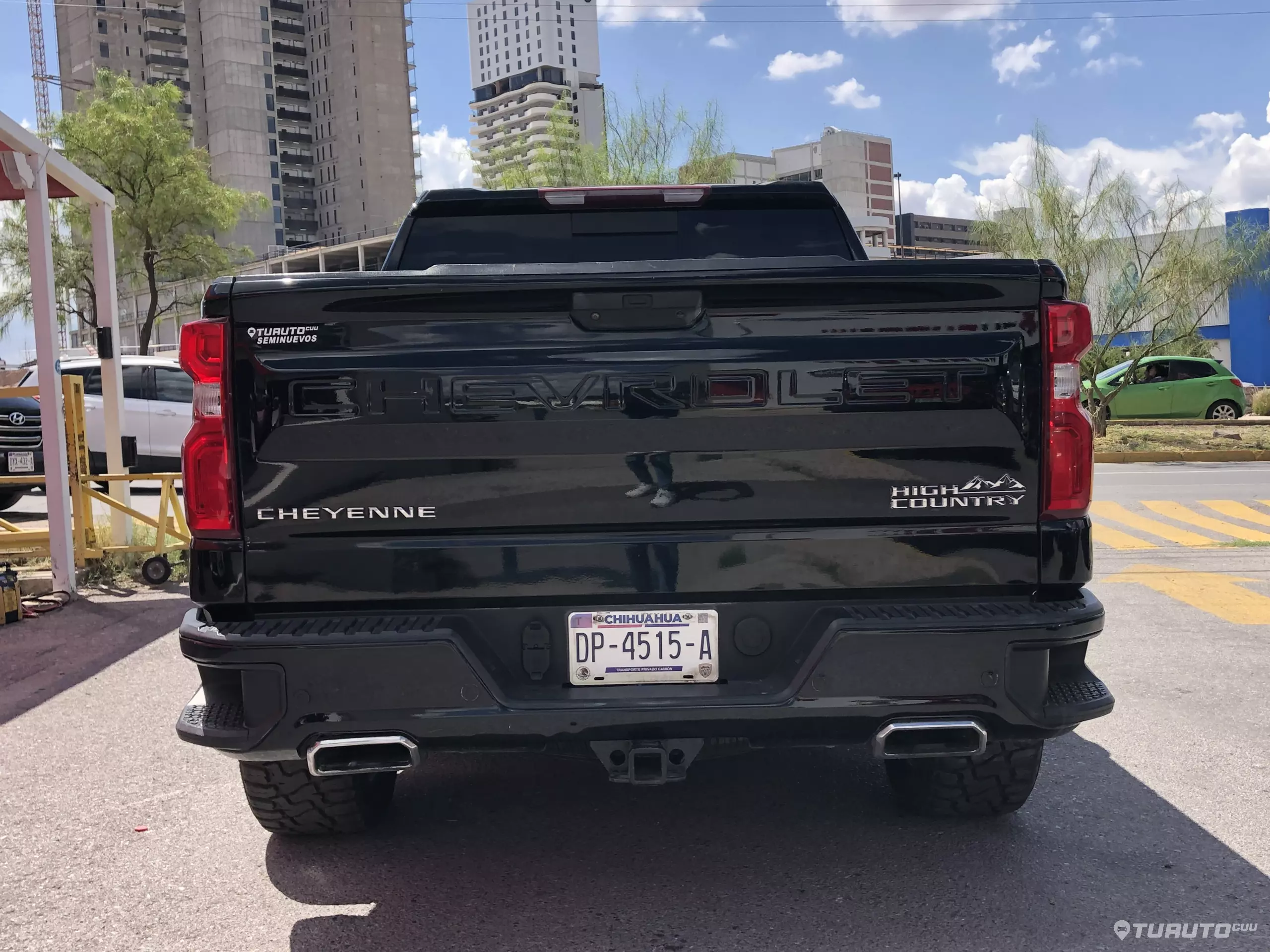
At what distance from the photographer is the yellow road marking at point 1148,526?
33.7ft

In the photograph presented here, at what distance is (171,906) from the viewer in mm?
3195

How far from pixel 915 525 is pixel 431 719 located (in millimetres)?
1301

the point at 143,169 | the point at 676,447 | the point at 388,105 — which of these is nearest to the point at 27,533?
the point at 676,447

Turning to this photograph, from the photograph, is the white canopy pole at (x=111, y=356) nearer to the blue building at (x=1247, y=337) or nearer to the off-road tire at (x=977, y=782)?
the off-road tire at (x=977, y=782)

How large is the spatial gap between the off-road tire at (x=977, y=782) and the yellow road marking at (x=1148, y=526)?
22.1 ft

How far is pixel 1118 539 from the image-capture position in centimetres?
1040

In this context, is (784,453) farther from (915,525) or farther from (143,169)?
(143,169)

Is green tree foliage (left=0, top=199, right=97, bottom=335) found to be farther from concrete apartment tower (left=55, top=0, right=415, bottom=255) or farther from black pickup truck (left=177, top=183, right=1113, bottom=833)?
concrete apartment tower (left=55, top=0, right=415, bottom=255)

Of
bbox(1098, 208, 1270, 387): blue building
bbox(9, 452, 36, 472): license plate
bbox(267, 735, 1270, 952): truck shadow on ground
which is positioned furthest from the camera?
bbox(1098, 208, 1270, 387): blue building

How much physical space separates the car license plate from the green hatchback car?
23.8m

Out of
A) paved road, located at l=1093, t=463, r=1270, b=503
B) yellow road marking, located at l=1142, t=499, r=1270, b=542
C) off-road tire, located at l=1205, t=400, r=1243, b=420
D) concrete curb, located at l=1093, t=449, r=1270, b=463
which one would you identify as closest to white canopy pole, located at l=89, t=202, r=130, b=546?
yellow road marking, located at l=1142, t=499, r=1270, b=542

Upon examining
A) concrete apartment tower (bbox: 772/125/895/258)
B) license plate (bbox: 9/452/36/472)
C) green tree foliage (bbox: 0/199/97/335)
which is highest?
concrete apartment tower (bbox: 772/125/895/258)

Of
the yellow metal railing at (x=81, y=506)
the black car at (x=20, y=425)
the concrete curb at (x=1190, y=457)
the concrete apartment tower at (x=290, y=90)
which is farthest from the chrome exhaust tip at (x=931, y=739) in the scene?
the concrete apartment tower at (x=290, y=90)

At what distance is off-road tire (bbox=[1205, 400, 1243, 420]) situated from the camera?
25391 millimetres
